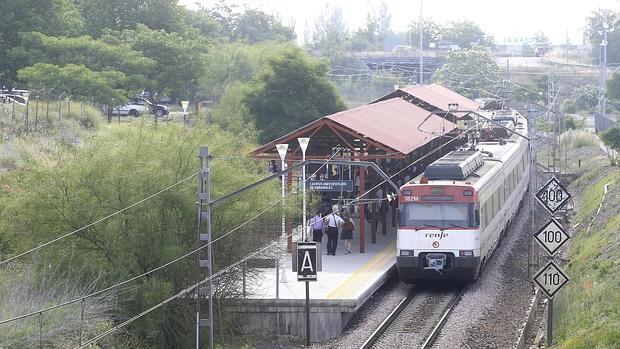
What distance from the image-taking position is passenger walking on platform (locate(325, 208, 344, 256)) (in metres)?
30.7

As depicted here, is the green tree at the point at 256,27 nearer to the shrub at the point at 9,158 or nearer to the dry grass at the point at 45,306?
the shrub at the point at 9,158

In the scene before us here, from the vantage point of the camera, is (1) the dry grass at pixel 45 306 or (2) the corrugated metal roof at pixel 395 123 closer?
(1) the dry grass at pixel 45 306

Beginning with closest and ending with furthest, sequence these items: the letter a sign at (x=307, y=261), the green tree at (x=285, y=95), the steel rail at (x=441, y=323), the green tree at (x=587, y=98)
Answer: the steel rail at (x=441, y=323) < the letter a sign at (x=307, y=261) < the green tree at (x=285, y=95) < the green tree at (x=587, y=98)

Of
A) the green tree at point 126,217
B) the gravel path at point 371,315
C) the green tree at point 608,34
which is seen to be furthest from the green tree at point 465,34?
the green tree at point 126,217

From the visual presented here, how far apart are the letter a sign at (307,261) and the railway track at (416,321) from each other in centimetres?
189

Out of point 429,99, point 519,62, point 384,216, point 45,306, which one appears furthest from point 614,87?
point 45,306

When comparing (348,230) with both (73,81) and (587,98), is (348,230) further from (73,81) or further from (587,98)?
(587,98)

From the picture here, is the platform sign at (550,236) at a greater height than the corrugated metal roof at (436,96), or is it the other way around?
the corrugated metal roof at (436,96)

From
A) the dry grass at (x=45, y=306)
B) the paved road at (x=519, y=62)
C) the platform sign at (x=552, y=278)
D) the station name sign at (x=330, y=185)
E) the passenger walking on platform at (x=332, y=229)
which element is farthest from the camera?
the paved road at (x=519, y=62)

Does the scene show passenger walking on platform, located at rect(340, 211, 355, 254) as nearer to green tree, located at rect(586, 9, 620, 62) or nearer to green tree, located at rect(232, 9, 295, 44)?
green tree, located at rect(586, 9, 620, 62)

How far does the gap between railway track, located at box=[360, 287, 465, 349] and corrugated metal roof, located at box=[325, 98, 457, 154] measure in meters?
5.93

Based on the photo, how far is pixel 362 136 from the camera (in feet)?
105

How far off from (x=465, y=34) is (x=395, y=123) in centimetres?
12525

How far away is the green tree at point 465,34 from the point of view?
159 m
